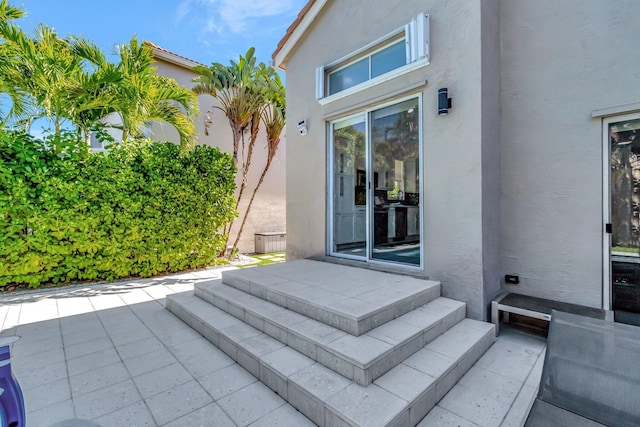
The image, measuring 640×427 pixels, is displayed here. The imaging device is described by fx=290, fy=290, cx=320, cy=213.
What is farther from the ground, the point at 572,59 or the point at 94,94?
the point at 94,94

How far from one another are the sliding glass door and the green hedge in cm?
389

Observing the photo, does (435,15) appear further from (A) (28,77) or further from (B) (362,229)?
(A) (28,77)

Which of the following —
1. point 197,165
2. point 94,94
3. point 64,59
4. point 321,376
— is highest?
point 64,59

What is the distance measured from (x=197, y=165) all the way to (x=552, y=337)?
7871mm

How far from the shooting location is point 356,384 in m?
2.50

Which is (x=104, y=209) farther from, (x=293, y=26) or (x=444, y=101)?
(x=444, y=101)

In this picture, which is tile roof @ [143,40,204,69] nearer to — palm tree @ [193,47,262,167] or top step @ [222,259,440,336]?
palm tree @ [193,47,262,167]

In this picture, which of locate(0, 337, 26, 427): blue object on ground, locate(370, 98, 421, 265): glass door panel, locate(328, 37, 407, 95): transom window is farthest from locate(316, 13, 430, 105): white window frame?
locate(0, 337, 26, 427): blue object on ground

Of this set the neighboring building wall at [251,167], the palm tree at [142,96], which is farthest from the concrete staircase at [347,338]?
the neighboring building wall at [251,167]

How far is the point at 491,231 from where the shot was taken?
13.7ft

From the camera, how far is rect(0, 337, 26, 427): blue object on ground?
148 cm

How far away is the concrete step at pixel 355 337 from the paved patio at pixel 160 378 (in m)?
0.50

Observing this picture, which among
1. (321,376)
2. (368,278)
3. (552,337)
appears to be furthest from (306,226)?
(552,337)

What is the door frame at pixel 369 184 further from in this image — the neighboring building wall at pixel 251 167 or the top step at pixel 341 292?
the neighboring building wall at pixel 251 167
